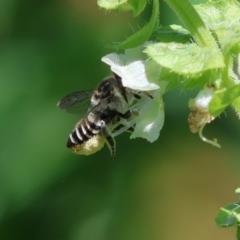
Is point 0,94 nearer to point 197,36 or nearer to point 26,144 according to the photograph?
point 26,144

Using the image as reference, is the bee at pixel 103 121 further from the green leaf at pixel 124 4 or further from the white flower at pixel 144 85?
the green leaf at pixel 124 4

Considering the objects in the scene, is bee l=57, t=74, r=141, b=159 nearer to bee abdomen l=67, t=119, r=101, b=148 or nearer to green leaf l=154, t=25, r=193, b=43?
bee abdomen l=67, t=119, r=101, b=148

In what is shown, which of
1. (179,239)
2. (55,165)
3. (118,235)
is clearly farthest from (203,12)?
(179,239)

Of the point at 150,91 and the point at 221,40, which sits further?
→ the point at 150,91

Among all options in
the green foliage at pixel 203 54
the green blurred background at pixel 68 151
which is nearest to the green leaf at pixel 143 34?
the green foliage at pixel 203 54

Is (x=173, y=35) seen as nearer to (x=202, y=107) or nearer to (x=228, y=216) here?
(x=202, y=107)

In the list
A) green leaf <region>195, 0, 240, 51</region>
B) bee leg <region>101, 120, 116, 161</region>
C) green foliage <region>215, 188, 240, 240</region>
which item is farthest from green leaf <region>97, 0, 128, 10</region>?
green foliage <region>215, 188, 240, 240</region>

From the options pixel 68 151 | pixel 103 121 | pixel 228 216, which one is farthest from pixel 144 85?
pixel 68 151
